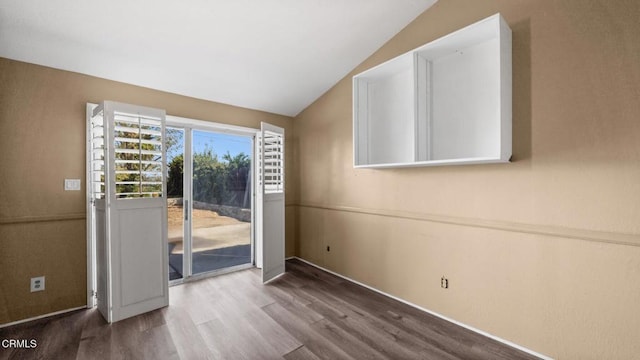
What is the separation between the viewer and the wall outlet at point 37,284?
2.62 m

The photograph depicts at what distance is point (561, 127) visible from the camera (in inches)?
77.4

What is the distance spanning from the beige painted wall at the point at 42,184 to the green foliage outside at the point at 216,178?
95 centimetres

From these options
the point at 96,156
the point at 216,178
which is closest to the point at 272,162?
the point at 216,178

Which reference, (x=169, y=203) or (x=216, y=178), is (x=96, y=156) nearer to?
(x=169, y=203)

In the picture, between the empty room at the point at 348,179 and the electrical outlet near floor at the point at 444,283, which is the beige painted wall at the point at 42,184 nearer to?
the empty room at the point at 348,179

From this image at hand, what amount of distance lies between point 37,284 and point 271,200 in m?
2.42

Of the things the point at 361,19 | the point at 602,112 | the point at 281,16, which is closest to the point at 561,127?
the point at 602,112

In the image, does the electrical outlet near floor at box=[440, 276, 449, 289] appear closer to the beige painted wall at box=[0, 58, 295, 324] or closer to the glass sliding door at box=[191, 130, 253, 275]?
the glass sliding door at box=[191, 130, 253, 275]

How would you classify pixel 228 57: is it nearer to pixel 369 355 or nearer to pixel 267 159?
pixel 267 159

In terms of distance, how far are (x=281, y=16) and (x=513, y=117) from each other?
2208 mm

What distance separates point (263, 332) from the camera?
7.97 ft

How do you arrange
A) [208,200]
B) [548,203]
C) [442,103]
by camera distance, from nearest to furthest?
1. [548,203]
2. [442,103]
3. [208,200]

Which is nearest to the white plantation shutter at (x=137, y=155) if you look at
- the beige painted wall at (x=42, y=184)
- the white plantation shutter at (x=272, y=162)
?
the beige painted wall at (x=42, y=184)

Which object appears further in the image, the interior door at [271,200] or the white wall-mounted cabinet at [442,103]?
the interior door at [271,200]
